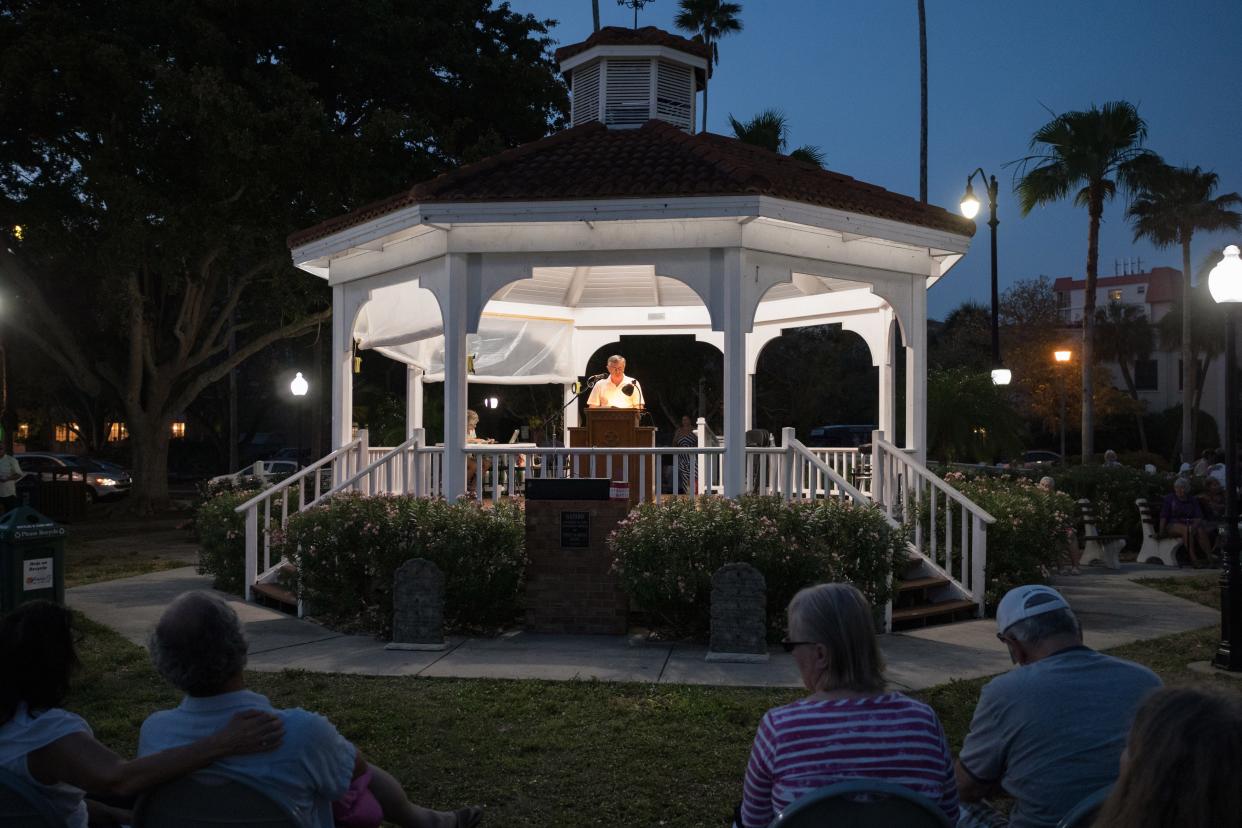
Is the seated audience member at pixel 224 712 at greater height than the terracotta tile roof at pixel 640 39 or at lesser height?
lesser

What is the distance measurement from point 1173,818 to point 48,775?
299 centimetres

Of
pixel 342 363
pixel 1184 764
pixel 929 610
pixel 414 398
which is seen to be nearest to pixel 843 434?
pixel 414 398

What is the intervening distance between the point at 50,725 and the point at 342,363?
1025 centimetres

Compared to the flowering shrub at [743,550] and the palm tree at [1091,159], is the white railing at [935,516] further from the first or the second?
the palm tree at [1091,159]

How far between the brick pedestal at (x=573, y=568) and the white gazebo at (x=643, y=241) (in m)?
1.78

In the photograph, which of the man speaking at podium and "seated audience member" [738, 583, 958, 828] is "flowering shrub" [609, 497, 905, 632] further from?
"seated audience member" [738, 583, 958, 828]

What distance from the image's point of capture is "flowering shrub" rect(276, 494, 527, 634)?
9289mm

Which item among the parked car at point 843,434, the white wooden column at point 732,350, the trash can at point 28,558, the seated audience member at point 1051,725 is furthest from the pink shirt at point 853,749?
the parked car at point 843,434

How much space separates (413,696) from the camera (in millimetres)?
7070

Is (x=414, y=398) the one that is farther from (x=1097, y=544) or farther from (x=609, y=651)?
(x=1097, y=544)

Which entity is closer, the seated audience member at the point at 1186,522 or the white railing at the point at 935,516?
the white railing at the point at 935,516

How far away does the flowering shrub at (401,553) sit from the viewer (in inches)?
366

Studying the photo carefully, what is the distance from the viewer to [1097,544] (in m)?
16.2

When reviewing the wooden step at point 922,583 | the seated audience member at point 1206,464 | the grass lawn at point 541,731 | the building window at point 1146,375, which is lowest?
the grass lawn at point 541,731
